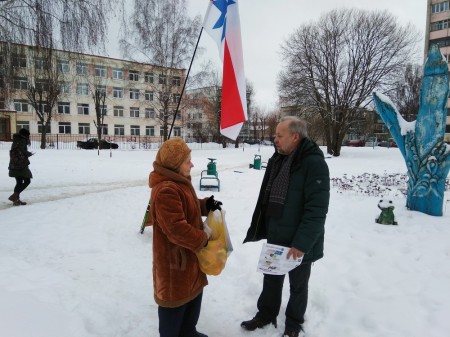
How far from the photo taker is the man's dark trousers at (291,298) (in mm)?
2857

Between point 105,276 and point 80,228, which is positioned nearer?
point 105,276

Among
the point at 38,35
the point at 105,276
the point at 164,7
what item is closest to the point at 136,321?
the point at 105,276

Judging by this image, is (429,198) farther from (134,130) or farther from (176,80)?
(134,130)

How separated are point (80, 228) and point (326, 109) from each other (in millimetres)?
25287

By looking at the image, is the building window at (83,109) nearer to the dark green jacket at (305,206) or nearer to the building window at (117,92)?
the building window at (117,92)

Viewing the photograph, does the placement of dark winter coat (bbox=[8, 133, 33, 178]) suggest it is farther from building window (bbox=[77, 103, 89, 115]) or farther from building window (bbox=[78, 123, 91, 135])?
building window (bbox=[77, 103, 89, 115])

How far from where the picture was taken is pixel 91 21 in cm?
761

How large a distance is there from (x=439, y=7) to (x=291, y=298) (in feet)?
197

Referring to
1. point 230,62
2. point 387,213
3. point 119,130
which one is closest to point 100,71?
point 119,130

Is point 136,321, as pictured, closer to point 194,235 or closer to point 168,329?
point 168,329

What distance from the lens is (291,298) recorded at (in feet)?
9.71

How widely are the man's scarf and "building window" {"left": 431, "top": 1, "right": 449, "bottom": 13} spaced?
59.0 m

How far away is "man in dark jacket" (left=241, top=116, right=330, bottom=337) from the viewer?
8.39 ft

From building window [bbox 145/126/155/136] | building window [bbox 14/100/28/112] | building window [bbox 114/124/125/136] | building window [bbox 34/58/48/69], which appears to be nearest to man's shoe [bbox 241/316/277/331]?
building window [bbox 34/58/48/69]
